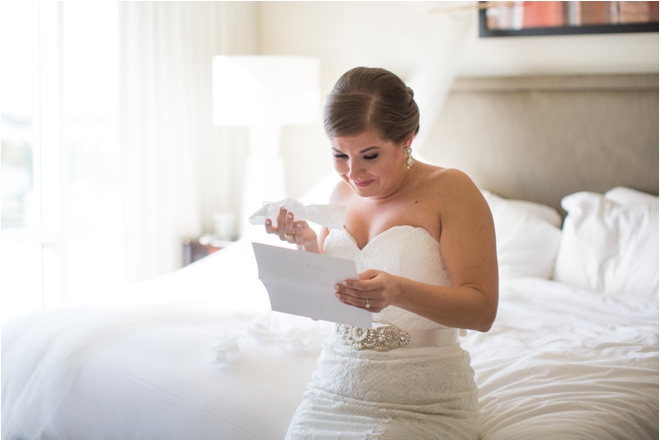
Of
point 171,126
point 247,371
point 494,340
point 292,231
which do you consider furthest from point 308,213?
point 171,126

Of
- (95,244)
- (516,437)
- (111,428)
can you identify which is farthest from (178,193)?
(516,437)

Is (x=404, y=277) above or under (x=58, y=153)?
under

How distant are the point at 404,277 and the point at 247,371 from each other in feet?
2.14

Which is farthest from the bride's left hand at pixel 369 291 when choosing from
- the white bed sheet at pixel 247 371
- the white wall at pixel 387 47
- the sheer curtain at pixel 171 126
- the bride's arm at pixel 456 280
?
the sheer curtain at pixel 171 126

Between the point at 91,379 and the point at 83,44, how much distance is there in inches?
87.0

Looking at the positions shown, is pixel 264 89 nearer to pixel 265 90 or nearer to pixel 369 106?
pixel 265 90

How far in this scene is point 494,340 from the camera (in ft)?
7.05

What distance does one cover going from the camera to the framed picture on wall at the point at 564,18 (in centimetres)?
315

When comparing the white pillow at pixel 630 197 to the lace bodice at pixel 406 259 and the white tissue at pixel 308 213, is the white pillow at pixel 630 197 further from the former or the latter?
the white tissue at pixel 308 213

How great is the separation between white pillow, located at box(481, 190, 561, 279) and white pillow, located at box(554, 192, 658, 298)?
0.19 feet

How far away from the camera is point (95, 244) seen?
3678 millimetres

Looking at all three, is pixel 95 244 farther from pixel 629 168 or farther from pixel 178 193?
pixel 629 168

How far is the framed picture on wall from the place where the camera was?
3.15 m

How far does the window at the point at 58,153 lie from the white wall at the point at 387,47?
1204 mm
